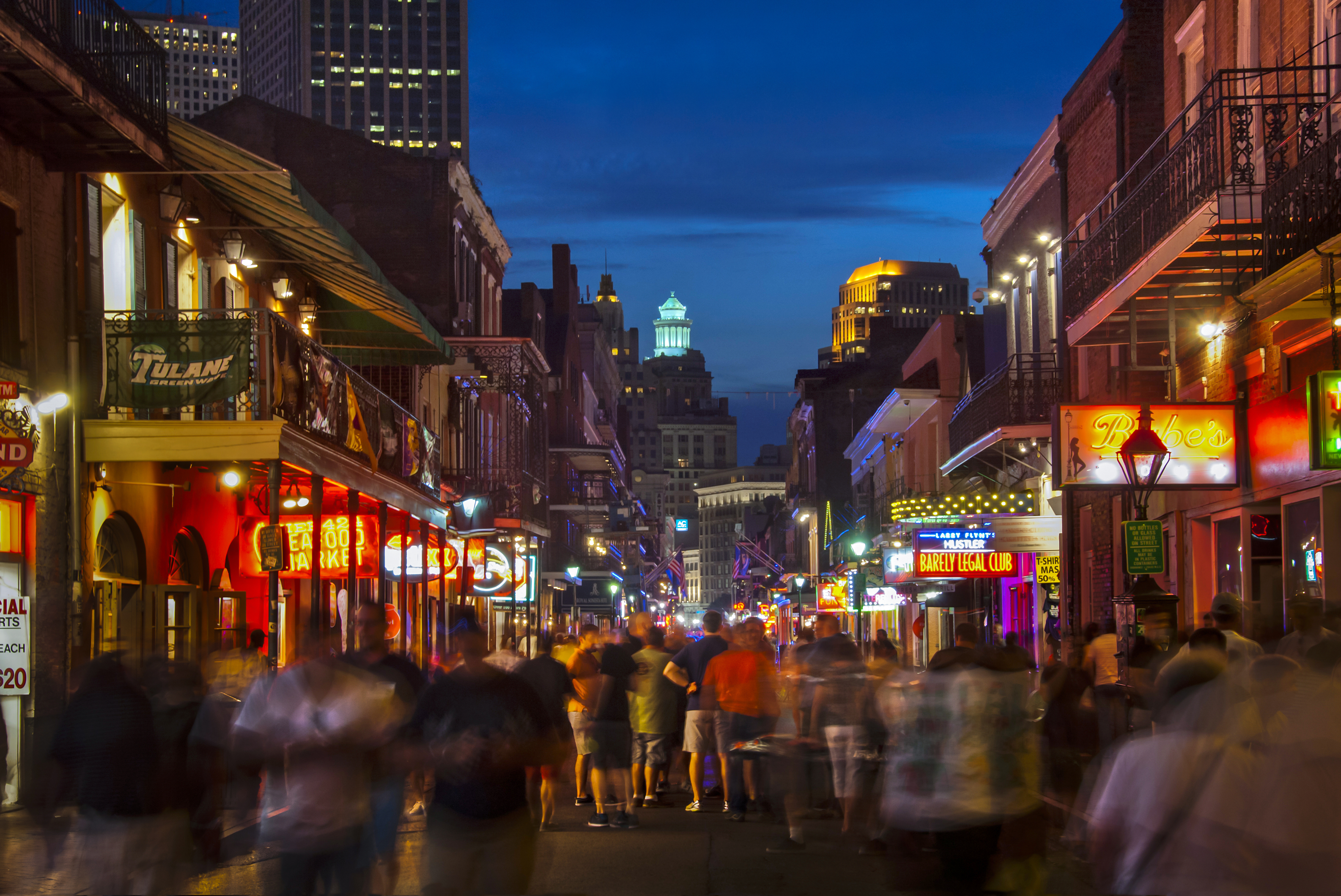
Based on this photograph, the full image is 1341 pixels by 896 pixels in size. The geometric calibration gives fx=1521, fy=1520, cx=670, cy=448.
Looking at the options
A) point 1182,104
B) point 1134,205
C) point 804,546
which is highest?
point 1182,104

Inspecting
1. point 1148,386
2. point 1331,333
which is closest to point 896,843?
point 1331,333

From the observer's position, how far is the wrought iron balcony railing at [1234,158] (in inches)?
527

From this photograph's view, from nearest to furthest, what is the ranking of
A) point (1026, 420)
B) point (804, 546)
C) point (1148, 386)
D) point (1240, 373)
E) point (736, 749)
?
point (736, 749) < point (1240, 373) < point (1148, 386) < point (1026, 420) < point (804, 546)

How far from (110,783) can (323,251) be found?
45.4ft

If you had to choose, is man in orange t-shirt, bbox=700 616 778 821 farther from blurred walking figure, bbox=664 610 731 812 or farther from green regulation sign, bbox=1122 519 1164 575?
green regulation sign, bbox=1122 519 1164 575

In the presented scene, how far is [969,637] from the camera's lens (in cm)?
916

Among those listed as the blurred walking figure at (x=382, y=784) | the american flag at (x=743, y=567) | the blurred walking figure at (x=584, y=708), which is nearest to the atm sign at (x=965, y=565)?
the blurred walking figure at (x=584, y=708)

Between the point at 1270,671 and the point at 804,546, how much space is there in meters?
76.1

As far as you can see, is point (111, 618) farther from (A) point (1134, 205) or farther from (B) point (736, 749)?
(A) point (1134, 205)

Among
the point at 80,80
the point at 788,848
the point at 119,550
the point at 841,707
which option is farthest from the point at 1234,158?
Result: the point at 119,550

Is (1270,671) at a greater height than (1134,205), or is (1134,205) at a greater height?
(1134,205)

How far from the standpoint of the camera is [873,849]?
1243 centimetres

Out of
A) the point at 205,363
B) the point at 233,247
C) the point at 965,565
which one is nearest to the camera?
the point at 205,363

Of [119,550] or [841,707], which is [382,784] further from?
[119,550]
